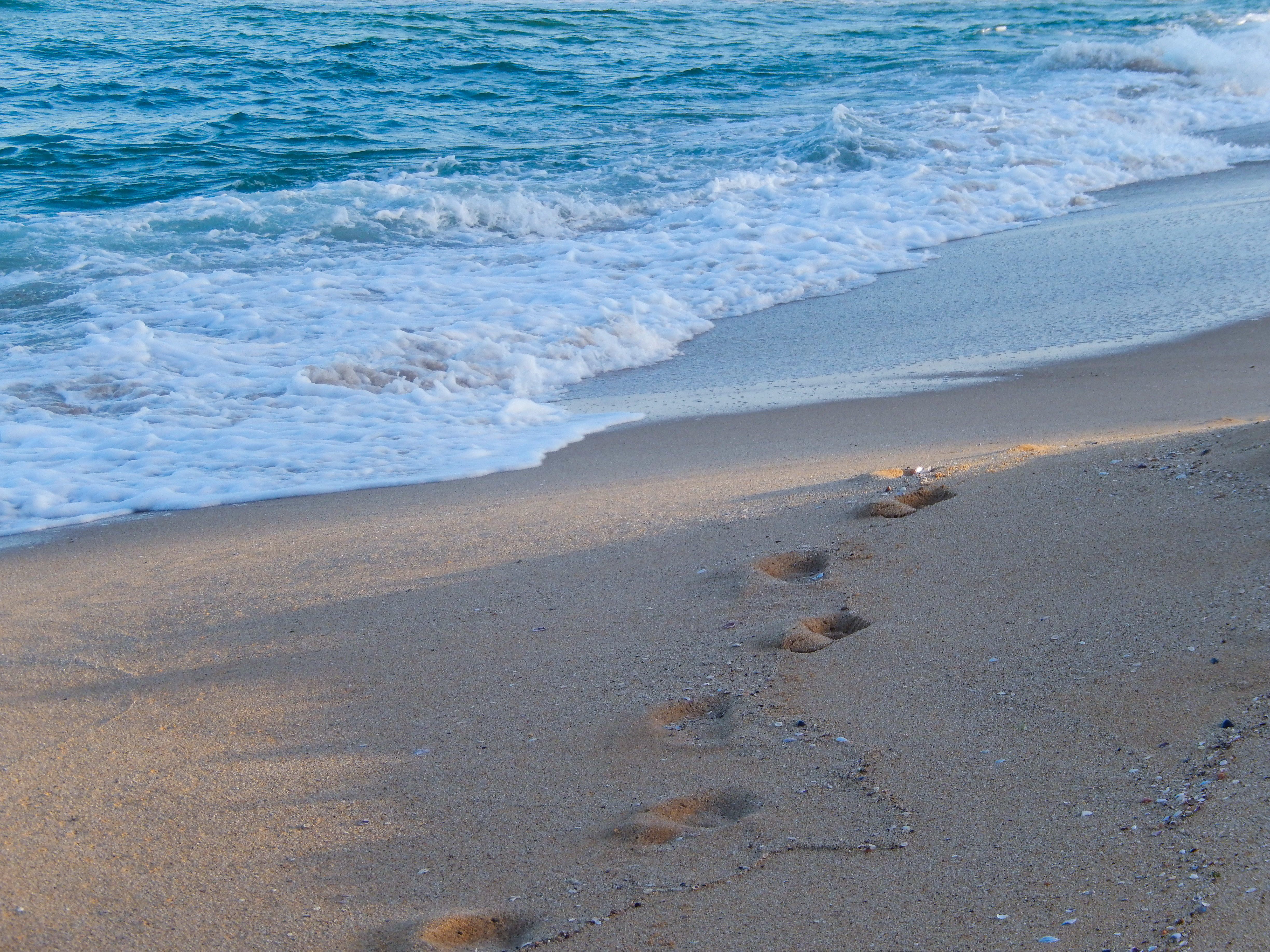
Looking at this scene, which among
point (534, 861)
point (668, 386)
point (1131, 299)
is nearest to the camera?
point (534, 861)

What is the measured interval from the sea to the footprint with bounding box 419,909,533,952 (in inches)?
104

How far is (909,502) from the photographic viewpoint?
3256mm

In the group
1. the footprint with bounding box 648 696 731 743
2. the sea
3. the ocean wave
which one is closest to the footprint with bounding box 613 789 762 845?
the footprint with bounding box 648 696 731 743

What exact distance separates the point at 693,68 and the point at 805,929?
1472 centimetres

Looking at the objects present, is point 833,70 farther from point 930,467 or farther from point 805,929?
point 805,929

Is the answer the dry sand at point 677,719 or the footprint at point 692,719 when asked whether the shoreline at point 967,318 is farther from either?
the footprint at point 692,719

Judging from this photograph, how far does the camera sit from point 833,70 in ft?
48.7

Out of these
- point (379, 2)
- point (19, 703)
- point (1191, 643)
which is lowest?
point (19, 703)

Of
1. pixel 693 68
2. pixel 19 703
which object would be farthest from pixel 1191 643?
pixel 693 68

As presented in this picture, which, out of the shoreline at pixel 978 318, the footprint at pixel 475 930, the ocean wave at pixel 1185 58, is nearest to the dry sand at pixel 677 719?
the footprint at pixel 475 930

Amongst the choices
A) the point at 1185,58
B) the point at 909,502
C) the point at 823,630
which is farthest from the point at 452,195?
the point at 1185,58

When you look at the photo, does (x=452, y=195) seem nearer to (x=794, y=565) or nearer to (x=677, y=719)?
(x=794, y=565)

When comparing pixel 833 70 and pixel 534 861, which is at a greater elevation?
pixel 833 70

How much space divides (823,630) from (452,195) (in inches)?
281
